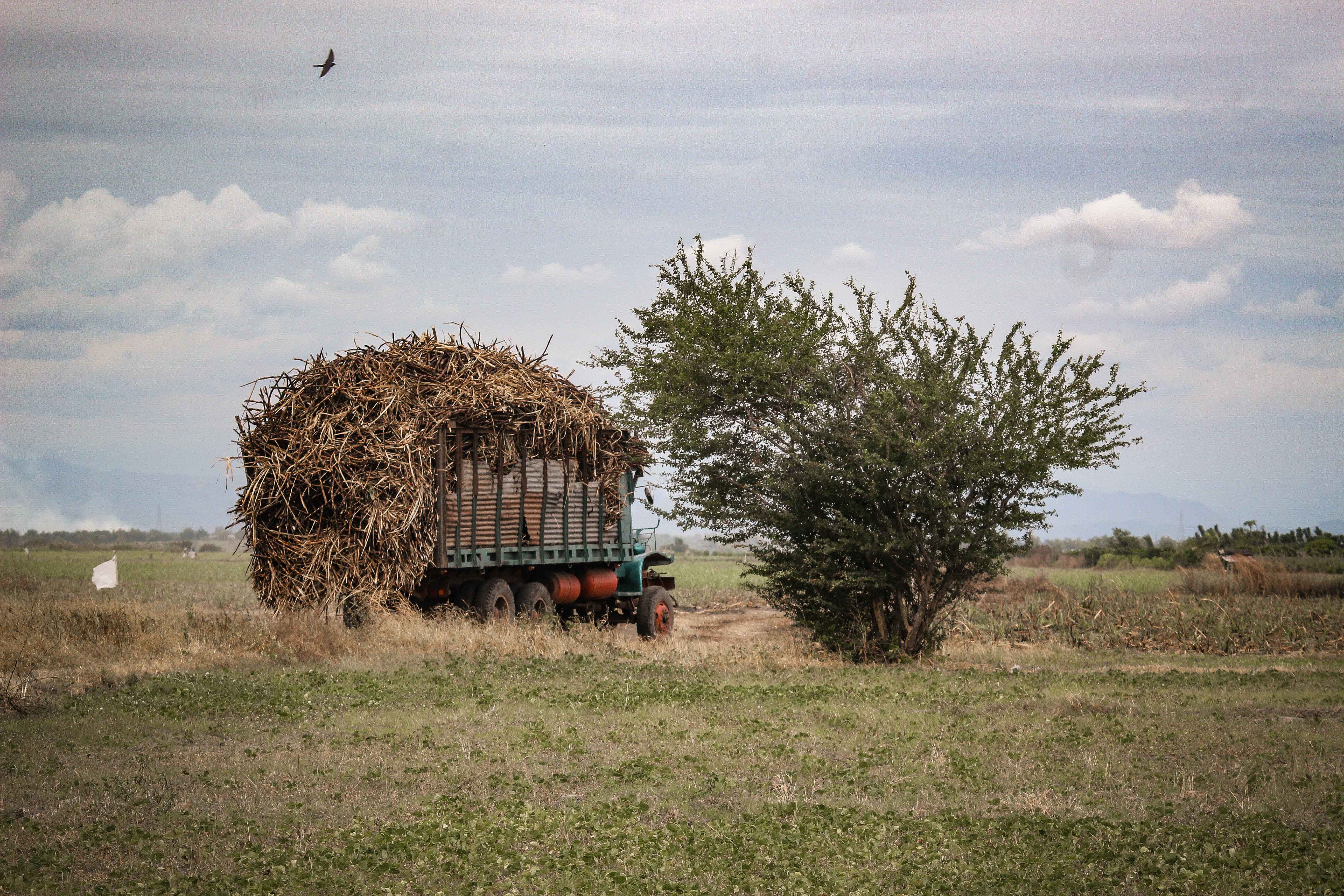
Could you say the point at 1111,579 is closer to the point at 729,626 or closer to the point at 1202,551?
the point at 1202,551

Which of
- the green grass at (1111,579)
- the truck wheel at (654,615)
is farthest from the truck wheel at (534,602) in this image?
the green grass at (1111,579)

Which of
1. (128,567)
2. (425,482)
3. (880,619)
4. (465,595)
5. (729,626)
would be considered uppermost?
(425,482)

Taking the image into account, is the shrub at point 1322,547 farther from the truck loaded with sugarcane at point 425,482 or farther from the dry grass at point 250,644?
the truck loaded with sugarcane at point 425,482

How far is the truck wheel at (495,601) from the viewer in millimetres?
19312

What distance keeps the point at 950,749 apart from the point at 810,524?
308 inches

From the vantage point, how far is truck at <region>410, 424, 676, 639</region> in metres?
19.0

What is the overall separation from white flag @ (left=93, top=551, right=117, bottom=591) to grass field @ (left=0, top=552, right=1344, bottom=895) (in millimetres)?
6592

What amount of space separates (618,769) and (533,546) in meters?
11.3

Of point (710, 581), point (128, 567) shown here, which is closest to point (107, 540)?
point (128, 567)

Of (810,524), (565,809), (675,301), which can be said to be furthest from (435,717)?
(675,301)

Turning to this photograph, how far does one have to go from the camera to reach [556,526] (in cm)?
2127

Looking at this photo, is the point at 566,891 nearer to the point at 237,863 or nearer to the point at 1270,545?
the point at 237,863

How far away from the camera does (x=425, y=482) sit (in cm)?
1827

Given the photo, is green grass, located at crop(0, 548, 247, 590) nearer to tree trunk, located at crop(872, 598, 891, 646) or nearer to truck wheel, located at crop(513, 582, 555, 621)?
truck wheel, located at crop(513, 582, 555, 621)
